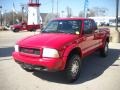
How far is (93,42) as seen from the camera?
28.7 ft

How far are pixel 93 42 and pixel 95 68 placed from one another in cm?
99

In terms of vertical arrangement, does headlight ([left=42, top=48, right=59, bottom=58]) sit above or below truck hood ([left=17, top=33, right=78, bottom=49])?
below

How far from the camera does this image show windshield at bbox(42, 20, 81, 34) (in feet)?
25.2

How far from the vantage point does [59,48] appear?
20.6 feet

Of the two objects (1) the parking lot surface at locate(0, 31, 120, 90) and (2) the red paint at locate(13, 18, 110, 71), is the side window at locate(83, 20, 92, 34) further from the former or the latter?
(1) the parking lot surface at locate(0, 31, 120, 90)

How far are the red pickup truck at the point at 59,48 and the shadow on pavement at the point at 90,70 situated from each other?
0.49 m

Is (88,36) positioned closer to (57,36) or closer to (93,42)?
(93,42)

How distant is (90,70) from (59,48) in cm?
259

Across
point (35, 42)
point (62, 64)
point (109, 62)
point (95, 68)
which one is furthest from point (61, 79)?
point (109, 62)

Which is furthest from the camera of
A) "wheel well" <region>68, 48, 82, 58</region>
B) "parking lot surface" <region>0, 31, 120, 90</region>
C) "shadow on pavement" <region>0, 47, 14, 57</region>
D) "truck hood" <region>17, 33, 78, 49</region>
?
"shadow on pavement" <region>0, 47, 14, 57</region>

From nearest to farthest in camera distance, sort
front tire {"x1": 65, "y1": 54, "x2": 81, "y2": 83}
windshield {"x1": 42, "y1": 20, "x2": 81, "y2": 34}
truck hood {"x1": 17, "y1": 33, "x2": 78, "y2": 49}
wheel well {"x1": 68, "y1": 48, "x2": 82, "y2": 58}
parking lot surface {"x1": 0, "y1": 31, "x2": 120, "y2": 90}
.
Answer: truck hood {"x1": 17, "y1": 33, "x2": 78, "y2": 49} → parking lot surface {"x1": 0, "y1": 31, "x2": 120, "y2": 90} → front tire {"x1": 65, "y1": 54, "x2": 81, "y2": 83} → wheel well {"x1": 68, "y1": 48, "x2": 82, "y2": 58} → windshield {"x1": 42, "y1": 20, "x2": 81, "y2": 34}

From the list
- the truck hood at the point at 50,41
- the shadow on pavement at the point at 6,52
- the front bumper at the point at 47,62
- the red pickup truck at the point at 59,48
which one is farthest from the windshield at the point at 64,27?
the shadow on pavement at the point at 6,52

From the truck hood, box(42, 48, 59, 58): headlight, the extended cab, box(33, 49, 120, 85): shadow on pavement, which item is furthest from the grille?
the extended cab

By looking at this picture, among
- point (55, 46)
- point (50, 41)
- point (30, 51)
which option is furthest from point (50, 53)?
point (30, 51)
